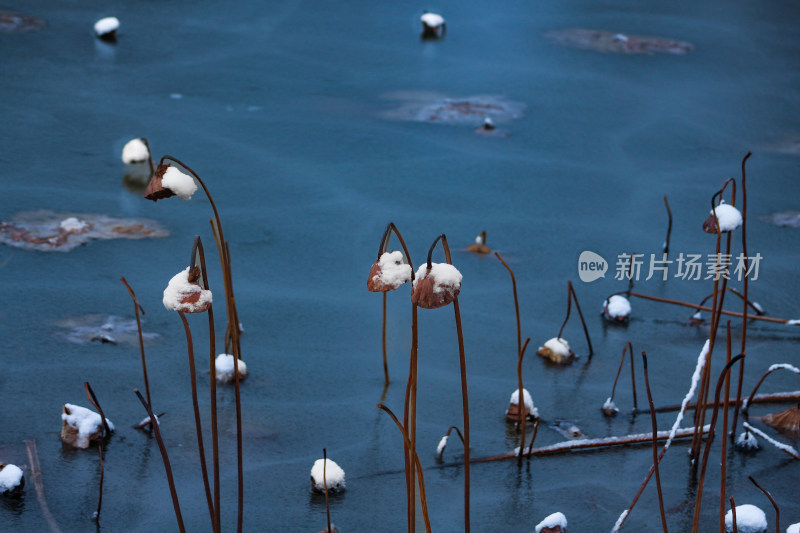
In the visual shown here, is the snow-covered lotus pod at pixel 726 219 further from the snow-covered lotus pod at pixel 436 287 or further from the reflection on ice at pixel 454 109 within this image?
the reflection on ice at pixel 454 109

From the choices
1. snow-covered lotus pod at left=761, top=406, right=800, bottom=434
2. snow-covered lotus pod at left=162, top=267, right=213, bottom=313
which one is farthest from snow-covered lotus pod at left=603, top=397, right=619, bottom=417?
snow-covered lotus pod at left=162, top=267, right=213, bottom=313

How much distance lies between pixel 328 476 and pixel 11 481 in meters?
0.50

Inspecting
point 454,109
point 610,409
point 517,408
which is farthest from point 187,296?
point 454,109

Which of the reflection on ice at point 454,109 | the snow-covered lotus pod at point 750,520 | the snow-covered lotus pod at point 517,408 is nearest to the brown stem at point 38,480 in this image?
the snow-covered lotus pod at point 517,408

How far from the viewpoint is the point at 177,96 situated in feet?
11.2

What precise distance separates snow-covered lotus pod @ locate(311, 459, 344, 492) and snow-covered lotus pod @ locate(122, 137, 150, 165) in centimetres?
161

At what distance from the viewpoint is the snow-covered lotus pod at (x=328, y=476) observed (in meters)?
1.46

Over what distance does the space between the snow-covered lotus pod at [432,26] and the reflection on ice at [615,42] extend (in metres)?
0.56

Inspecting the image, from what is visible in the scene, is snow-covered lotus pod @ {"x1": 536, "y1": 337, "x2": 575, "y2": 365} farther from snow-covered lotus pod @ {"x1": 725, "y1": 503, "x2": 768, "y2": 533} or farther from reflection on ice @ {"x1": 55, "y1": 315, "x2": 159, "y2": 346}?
reflection on ice @ {"x1": 55, "y1": 315, "x2": 159, "y2": 346}

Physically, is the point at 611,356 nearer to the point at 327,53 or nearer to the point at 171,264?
the point at 171,264

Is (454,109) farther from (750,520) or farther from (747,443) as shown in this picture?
(750,520)

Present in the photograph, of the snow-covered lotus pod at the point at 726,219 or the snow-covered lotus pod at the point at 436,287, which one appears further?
the snow-covered lotus pod at the point at 726,219

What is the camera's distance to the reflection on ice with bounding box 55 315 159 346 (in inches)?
74.8

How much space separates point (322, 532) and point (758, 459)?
845 mm
